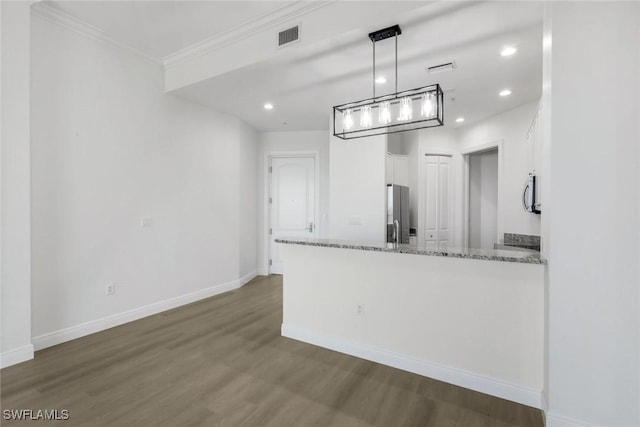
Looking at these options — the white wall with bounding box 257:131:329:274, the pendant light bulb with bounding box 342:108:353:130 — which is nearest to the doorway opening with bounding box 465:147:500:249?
the white wall with bounding box 257:131:329:274

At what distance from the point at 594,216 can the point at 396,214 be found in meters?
2.85

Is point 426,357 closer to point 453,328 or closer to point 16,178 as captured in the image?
point 453,328

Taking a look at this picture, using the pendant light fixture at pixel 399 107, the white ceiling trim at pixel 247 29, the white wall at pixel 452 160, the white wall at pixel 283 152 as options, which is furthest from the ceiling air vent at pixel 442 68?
the white wall at pixel 283 152

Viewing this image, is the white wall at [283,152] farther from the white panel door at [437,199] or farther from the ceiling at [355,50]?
the white panel door at [437,199]

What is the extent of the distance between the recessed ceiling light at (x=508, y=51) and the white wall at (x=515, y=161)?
165cm

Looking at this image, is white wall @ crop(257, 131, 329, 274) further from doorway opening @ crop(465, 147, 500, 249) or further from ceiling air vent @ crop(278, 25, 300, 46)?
ceiling air vent @ crop(278, 25, 300, 46)

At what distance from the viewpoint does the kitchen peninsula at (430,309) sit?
2.04 meters

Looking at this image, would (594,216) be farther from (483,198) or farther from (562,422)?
(483,198)

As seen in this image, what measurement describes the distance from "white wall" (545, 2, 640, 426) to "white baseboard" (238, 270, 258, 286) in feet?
14.2

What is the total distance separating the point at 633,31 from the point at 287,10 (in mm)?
2417

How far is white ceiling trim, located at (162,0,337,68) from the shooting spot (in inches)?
105

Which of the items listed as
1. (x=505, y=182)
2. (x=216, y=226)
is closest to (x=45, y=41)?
(x=216, y=226)

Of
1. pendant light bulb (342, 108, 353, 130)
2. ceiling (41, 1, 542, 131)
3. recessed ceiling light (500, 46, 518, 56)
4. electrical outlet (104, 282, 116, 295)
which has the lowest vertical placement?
electrical outlet (104, 282, 116, 295)

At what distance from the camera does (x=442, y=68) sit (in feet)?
10.1
